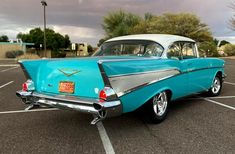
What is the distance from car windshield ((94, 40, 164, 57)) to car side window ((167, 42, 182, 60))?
0.25m

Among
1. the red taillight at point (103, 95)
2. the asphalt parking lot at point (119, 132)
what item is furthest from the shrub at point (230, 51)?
the red taillight at point (103, 95)

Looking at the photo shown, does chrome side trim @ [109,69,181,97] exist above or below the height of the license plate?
above

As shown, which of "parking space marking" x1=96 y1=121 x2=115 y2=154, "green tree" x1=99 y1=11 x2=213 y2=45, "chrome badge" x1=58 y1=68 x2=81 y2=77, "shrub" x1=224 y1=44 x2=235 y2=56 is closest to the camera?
"parking space marking" x1=96 y1=121 x2=115 y2=154

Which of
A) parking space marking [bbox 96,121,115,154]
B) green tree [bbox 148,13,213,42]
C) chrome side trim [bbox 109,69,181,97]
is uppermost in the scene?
green tree [bbox 148,13,213,42]

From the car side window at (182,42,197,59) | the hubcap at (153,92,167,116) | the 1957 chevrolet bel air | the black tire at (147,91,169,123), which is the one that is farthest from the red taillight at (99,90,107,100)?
the car side window at (182,42,197,59)

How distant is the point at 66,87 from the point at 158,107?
1.80 meters

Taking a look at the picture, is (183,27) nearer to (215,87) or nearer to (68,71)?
(215,87)

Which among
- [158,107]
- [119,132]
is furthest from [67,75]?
[158,107]

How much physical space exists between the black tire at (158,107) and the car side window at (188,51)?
1.74 meters

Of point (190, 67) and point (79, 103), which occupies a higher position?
point (190, 67)

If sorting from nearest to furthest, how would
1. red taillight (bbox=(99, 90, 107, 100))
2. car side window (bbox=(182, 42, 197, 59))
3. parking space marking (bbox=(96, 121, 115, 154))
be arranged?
parking space marking (bbox=(96, 121, 115, 154)), red taillight (bbox=(99, 90, 107, 100)), car side window (bbox=(182, 42, 197, 59))

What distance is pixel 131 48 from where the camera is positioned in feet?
21.2

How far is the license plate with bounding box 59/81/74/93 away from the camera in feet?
A: 15.5

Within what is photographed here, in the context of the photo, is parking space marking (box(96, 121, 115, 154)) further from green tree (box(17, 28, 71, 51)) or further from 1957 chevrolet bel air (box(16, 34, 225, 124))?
green tree (box(17, 28, 71, 51))
